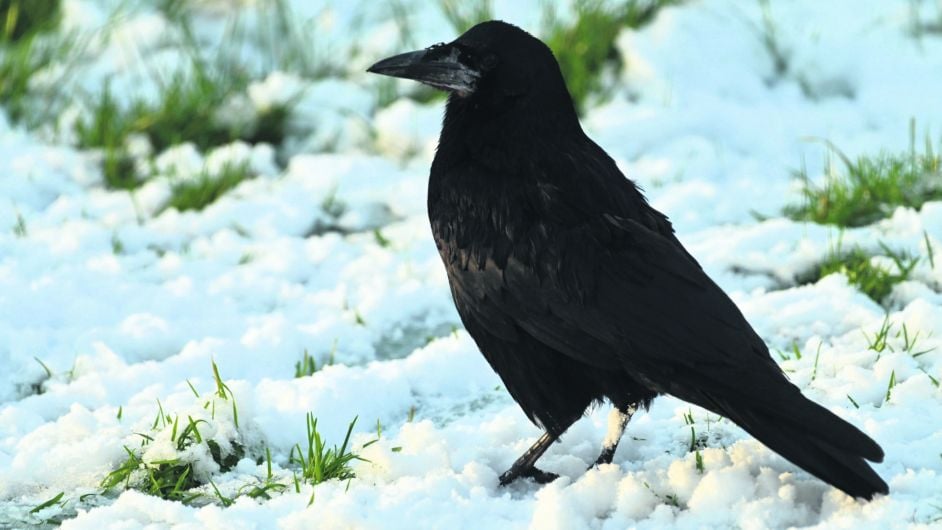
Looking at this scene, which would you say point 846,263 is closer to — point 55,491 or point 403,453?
point 403,453

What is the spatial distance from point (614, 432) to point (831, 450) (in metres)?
0.73

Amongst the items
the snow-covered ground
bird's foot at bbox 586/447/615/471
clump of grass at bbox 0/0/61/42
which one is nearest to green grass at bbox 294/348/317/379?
the snow-covered ground

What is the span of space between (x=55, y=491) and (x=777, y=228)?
305 cm

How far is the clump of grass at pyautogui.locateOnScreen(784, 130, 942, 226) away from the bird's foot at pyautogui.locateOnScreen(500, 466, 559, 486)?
2.39 metres

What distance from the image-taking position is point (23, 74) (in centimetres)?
679

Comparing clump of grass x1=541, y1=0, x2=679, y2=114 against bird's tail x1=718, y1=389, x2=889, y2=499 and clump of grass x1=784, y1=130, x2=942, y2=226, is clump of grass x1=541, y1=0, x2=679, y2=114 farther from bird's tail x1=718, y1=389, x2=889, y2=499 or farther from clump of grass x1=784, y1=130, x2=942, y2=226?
bird's tail x1=718, y1=389, x2=889, y2=499

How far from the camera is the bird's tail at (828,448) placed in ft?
9.93

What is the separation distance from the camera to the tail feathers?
3025mm

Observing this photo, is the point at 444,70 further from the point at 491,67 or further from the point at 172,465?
the point at 172,465

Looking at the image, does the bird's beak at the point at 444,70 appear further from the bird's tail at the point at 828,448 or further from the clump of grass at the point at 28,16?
the clump of grass at the point at 28,16

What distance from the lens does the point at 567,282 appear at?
3439 millimetres

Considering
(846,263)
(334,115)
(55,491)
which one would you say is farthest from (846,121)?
(55,491)

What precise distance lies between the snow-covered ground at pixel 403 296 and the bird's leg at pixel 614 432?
6 cm

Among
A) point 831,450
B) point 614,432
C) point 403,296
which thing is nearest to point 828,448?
point 831,450
